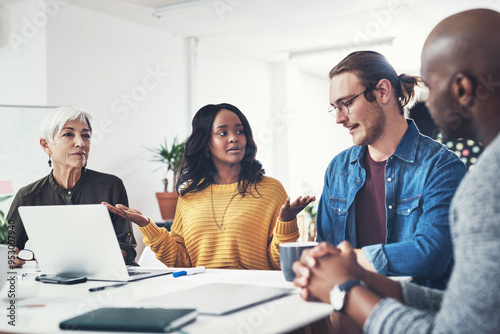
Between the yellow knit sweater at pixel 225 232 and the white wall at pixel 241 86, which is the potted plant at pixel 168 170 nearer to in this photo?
the white wall at pixel 241 86

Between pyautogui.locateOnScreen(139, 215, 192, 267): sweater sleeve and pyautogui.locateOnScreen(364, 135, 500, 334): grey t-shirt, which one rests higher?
pyautogui.locateOnScreen(364, 135, 500, 334): grey t-shirt

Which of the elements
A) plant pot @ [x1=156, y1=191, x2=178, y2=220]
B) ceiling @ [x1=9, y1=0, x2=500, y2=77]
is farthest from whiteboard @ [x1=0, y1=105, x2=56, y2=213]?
plant pot @ [x1=156, y1=191, x2=178, y2=220]

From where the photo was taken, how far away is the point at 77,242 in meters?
1.57

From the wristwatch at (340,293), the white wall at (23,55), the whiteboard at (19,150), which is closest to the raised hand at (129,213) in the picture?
the wristwatch at (340,293)

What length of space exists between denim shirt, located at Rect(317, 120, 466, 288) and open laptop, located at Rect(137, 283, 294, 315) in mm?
397

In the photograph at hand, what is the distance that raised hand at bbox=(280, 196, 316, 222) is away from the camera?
171 centimetres

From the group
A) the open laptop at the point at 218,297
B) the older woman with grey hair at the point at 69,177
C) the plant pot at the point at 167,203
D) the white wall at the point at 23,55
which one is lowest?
the plant pot at the point at 167,203

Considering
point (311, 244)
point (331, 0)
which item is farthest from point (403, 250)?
point (331, 0)

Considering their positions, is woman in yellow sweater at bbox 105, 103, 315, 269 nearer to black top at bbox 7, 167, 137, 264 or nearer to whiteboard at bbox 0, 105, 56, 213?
black top at bbox 7, 167, 137, 264

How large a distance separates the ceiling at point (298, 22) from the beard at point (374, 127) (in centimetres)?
337

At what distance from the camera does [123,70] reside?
539 centimetres

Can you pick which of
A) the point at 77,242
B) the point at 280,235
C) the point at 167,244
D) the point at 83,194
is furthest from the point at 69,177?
the point at 280,235

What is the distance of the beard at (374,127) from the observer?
6.37 feet

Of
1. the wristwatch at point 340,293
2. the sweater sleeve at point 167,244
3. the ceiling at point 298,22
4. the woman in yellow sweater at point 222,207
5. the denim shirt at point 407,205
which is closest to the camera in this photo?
the wristwatch at point 340,293
